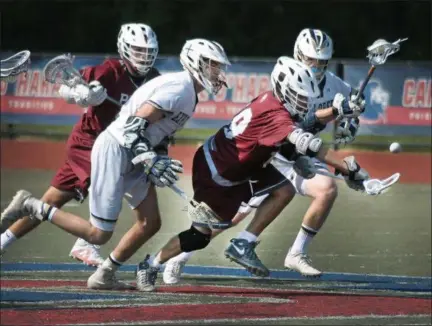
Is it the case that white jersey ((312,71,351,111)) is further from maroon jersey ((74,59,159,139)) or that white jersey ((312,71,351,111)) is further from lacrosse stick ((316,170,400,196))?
maroon jersey ((74,59,159,139))

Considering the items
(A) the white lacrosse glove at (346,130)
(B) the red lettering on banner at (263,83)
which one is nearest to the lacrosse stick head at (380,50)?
(A) the white lacrosse glove at (346,130)

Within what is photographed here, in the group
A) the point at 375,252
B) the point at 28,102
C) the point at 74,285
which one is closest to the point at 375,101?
the point at 28,102

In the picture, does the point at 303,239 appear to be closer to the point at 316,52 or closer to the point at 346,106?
the point at 346,106

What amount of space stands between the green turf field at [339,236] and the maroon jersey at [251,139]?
79.6 inches

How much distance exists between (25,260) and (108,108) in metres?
1.60

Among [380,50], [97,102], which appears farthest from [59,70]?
[380,50]

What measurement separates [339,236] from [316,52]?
3.27 metres

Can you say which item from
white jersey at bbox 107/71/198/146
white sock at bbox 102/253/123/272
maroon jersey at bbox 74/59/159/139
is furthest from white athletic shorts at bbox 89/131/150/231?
maroon jersey at bbox 74/59/159/139

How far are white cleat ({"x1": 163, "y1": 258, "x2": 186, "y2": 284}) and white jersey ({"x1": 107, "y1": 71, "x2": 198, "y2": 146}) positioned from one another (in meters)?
1.19

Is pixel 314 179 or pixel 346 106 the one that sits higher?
pixel 346 106

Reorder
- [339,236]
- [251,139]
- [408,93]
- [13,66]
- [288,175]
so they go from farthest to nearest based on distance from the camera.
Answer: [408,93]
[339,236]
[288,175]
[251,139]
[13,66]

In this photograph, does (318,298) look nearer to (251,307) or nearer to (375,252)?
(251,307)

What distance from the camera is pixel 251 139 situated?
873 centimetres

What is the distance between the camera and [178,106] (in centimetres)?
870
